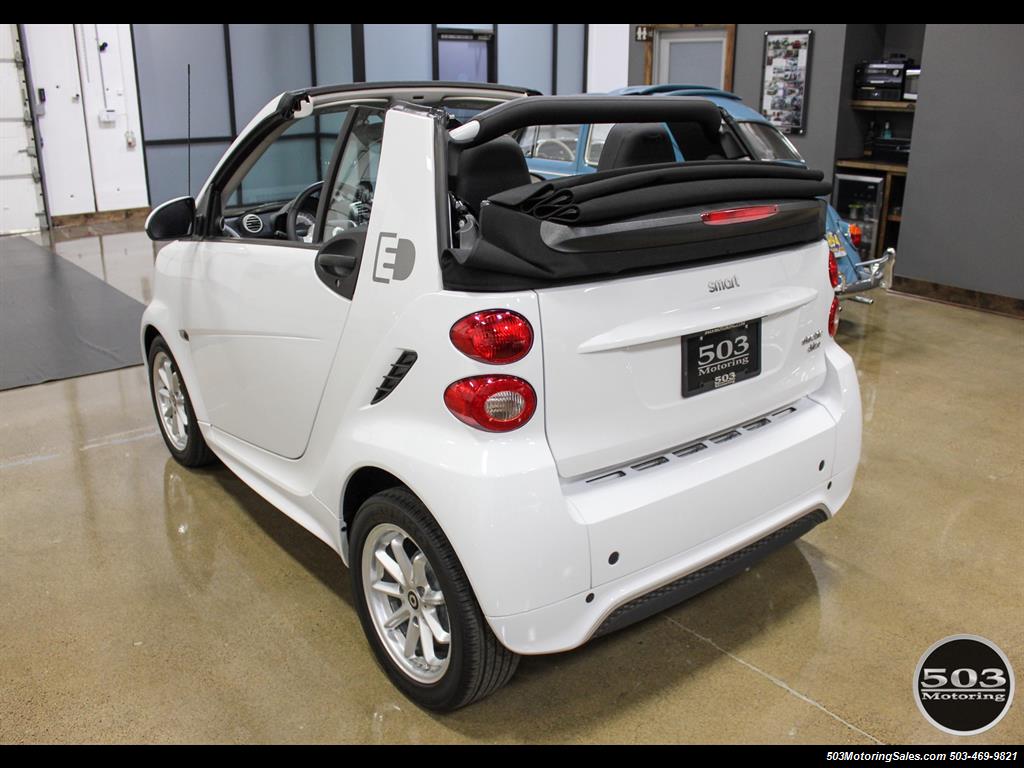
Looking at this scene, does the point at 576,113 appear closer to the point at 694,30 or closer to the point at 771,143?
the point at 771,143

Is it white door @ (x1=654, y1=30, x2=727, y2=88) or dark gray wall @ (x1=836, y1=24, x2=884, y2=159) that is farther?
white door @ (x1=654, y1=30, x2=727, y2=88)

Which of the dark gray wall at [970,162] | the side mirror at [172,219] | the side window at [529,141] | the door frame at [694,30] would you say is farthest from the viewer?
the door frame at [694,30]

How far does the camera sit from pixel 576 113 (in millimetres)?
2293

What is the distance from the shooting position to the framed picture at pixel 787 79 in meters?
8.26

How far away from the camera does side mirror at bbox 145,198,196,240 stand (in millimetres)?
3186

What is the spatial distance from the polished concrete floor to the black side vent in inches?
32.3

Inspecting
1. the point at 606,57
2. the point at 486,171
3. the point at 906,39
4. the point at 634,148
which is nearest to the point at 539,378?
the point at 486,171

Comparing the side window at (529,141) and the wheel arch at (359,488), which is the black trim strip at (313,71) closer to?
the side window at (529,141)

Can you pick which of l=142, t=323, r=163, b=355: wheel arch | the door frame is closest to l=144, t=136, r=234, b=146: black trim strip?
the door frame

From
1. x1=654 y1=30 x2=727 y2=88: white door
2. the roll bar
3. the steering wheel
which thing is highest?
x1=654 y1=30 x2=727 y2=88: white door

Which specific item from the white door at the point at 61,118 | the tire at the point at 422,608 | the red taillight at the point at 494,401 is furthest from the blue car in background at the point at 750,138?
the white door at the point at 61,118

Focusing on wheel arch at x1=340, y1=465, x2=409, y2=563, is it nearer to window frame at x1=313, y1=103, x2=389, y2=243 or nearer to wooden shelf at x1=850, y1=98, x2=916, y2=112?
window frame at x1=313, y1=103, x2=389, y2=243

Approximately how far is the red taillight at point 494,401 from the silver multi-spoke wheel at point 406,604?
39 centimetres
